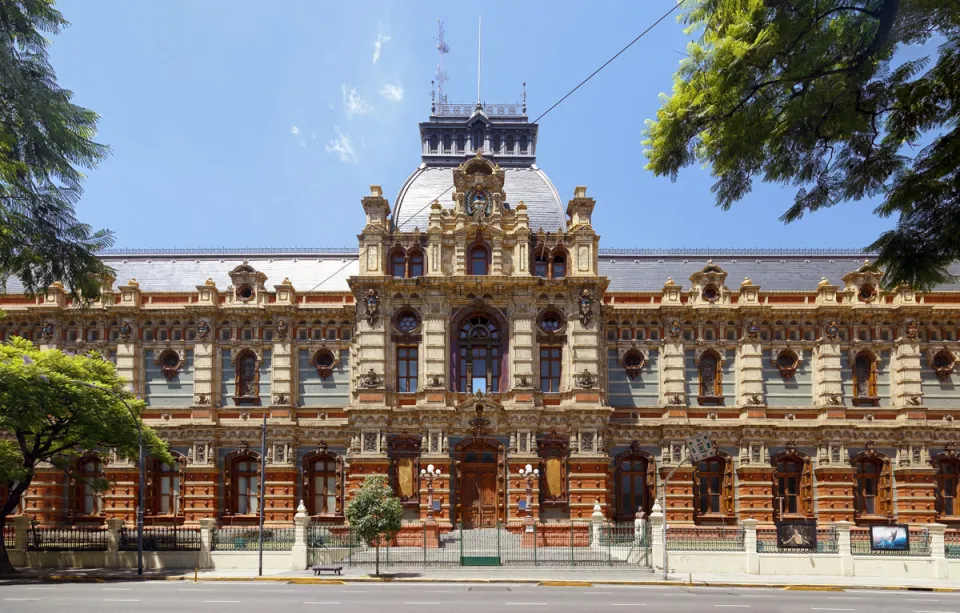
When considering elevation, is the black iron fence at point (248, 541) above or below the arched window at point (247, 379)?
below

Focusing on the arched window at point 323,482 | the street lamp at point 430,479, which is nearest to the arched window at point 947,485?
the street lamp at point 430,479

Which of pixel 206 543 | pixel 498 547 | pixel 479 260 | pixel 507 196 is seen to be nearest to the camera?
pixel 498 547

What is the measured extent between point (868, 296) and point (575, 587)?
28.0 m

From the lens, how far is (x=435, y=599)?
26.2m

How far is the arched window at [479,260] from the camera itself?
47.2 meters

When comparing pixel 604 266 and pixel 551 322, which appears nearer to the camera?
pixel 551 322

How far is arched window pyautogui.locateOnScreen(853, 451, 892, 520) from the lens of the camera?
151 ft

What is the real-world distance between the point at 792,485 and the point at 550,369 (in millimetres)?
15032

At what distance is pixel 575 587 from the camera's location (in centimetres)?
3105

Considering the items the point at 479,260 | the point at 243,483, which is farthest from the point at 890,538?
the point at 243,483

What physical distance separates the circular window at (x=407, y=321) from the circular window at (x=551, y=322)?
6.95m

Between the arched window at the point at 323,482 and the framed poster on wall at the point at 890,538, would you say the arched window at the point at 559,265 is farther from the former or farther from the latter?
the framed poster on wall at the point at 890,538

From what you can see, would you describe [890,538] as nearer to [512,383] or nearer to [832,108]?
[512,383]

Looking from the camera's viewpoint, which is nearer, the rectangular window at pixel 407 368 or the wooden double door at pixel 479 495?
the wooden double door at pixel 479 495
